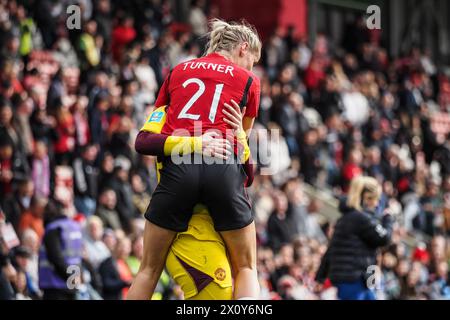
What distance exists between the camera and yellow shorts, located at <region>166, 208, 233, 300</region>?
7.58 m

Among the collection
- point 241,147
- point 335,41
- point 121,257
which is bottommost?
point 121,257

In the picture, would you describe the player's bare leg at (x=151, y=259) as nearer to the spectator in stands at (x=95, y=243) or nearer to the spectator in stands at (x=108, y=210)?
the spectator in stands at (x=95, y=243)

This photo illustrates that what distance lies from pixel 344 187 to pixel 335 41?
7.07m

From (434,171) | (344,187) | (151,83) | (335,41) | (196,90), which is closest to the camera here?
(196,90)

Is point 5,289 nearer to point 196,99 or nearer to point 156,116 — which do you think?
point 156,116

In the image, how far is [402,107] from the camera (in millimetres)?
22953

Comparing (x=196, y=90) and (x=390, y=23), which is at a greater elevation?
(x=390, y=23)

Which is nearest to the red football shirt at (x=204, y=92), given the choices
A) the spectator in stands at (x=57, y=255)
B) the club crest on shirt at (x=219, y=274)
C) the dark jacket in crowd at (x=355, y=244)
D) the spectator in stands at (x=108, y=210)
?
the club crest on shirt at (x=219, y=274)

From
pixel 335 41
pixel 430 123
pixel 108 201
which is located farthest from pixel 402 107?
pixel 108 201

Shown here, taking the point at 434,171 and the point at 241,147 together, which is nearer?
the point at 241,147

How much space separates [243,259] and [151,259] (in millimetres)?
604

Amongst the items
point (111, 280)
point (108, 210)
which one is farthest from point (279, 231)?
point (111, 280)

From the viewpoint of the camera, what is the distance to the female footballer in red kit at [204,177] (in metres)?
7.49

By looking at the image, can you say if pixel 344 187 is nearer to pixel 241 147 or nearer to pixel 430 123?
pixel 430 123
